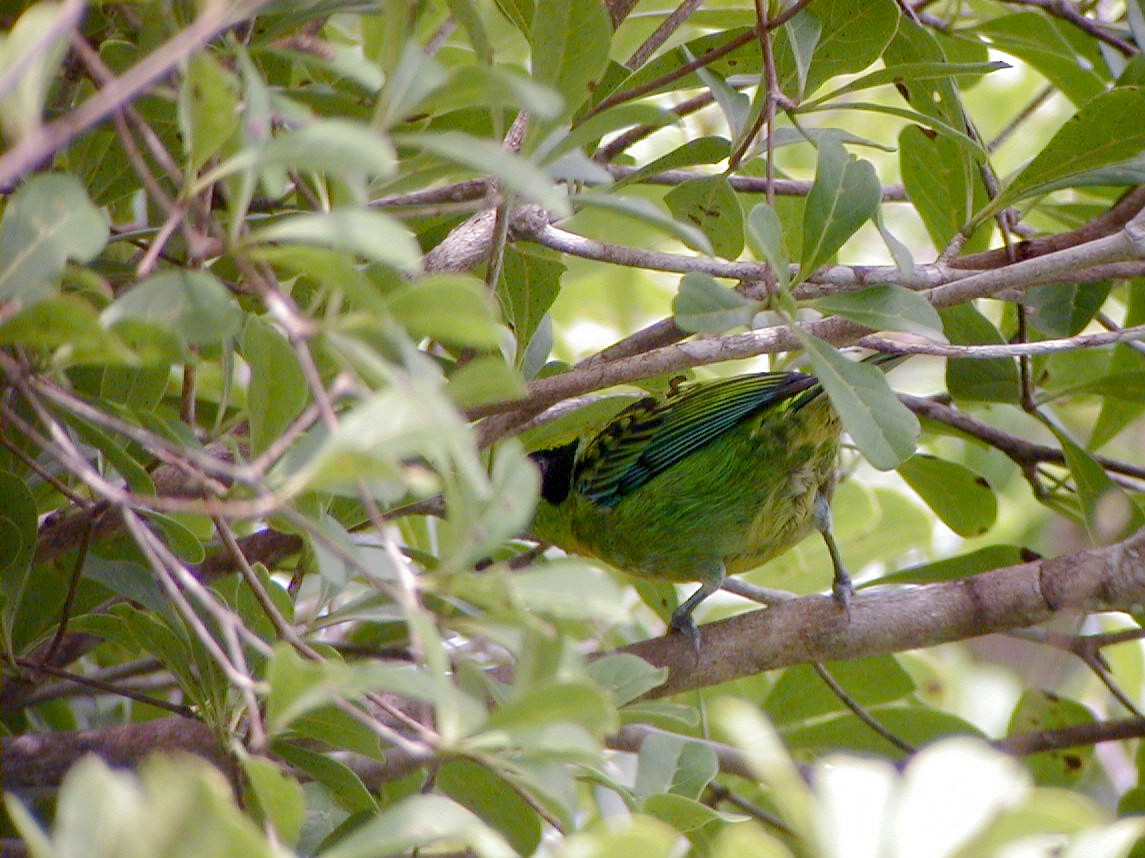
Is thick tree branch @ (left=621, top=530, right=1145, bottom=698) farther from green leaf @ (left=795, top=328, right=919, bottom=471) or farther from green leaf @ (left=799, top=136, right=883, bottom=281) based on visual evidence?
green leaf @ (left=799, top=136, right=883, bottom=281)

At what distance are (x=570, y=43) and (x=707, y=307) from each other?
0.35 metres

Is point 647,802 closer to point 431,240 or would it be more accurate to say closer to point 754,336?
point 754,336

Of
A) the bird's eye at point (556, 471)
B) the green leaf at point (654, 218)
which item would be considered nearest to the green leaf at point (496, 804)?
the green leaf at point (654, 218)

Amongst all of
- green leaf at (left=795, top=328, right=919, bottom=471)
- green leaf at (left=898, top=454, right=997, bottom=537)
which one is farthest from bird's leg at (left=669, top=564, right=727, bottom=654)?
green leaf at (left=795, top=328, right=919, bottom=471)

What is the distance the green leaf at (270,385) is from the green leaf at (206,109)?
28cm

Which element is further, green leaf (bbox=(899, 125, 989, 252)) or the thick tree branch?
green leaf (bbox=(899, 125, 989, 252))

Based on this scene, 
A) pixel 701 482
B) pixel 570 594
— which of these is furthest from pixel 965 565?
pixel 570 594

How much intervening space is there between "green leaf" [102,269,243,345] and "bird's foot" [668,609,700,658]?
4.65 ft

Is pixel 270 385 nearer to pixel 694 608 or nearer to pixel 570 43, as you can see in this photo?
pixel 570 43

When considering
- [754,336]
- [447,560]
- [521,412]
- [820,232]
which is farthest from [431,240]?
[447,560]

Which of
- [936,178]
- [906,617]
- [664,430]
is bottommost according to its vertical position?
[664,430]

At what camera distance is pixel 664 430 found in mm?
3385

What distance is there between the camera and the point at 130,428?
1.10m

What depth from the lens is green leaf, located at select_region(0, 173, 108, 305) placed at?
1044 mm
